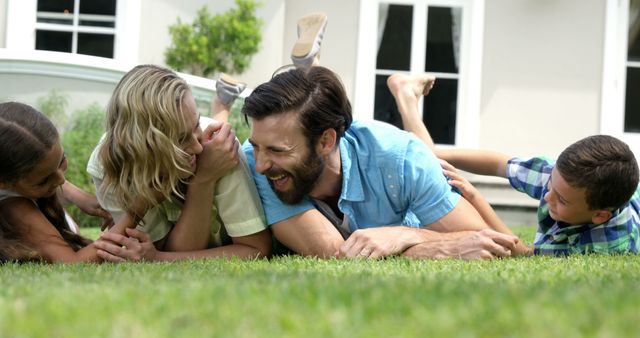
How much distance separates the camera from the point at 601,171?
16.0 ft

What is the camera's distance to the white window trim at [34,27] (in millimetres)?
10828

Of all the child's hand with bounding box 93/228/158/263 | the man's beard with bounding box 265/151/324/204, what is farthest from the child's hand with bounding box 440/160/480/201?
the child's hand with bounding box 93/228/158/263

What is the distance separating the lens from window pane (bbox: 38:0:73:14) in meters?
11.1

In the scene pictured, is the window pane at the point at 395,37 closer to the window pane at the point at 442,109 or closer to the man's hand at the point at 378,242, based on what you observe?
the window pane at the point at 442,109

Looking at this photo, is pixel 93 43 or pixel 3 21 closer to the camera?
pixel 3 21

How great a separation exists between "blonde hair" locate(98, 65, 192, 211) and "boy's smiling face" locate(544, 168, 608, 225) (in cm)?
189

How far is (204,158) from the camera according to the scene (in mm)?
4758

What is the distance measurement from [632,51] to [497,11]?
5.97ft

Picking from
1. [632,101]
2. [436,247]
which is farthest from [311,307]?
[632,101]

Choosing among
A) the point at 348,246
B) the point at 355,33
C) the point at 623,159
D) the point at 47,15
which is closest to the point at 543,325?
the point at 348,246

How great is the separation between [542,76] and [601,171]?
22.0ft

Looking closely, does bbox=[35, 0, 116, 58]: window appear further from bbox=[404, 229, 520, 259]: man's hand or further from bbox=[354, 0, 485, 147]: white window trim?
bbox=[404, 229, 520, 259]: man's hand

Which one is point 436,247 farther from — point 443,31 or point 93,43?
point 93,43

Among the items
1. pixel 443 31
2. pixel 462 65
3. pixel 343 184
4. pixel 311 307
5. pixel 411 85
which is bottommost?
pixel 311 307
